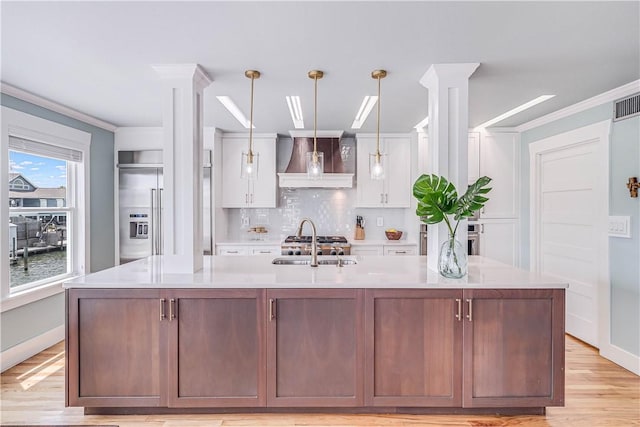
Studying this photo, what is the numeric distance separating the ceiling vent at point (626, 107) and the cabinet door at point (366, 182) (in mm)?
2469

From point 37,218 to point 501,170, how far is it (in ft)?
16.9

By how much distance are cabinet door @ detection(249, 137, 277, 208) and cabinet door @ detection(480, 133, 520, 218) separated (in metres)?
2.67

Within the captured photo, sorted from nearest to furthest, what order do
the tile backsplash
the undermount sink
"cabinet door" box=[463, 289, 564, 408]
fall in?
"cabinet door" box=[463, 289, 564, 408]
the undermount sink
the tile backsplash

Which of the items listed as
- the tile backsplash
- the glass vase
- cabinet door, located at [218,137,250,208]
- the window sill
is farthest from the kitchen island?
the tile backsplash

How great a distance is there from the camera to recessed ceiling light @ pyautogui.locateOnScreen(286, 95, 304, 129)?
10.9 ft

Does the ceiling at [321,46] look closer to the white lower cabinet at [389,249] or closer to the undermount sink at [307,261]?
the undermount sink at [307,261]

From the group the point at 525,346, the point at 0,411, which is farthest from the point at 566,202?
the point at 0,411

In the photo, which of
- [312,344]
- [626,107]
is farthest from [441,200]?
[626,107]

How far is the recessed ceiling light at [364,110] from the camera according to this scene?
10.9 feet

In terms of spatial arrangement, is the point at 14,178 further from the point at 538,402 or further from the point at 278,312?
the point at 538,402

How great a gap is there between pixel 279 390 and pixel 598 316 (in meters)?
3.05

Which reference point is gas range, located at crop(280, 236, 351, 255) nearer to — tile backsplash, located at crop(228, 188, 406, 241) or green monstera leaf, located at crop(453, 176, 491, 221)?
tile backsplash, located at crop(228, 188, 406, 241)

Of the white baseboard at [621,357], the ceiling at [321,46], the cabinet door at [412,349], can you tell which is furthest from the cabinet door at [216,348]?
the white baseboard at [621,357]

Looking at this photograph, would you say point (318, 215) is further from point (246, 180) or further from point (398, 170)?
point (398, 170)
